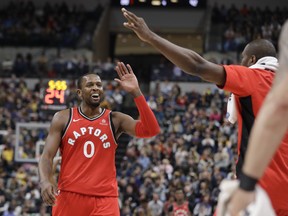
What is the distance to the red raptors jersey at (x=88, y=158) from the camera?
7.19 meters

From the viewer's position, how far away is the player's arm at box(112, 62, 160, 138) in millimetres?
6484

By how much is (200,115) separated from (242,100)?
59.0 feet

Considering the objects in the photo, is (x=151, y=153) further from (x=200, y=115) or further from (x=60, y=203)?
(x=60, y=203)

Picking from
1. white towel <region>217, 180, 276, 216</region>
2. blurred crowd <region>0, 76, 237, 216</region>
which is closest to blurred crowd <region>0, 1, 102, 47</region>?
blurred crowd <region>0, 76, 237, 216</region>

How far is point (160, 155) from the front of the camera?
67.3 ft

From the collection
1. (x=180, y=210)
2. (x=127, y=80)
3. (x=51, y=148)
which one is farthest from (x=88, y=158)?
(x=180, y=210)

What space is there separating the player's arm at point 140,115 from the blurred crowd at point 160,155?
715cm

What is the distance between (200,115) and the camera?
899 inches

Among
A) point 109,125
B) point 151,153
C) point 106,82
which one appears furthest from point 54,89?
point 109,125

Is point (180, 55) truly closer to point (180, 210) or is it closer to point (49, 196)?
point (49, 196)

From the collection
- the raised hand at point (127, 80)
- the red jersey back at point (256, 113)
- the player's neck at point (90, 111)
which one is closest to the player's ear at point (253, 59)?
the red jersey back at point (256, 113)

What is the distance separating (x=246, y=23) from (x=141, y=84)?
20.4ft

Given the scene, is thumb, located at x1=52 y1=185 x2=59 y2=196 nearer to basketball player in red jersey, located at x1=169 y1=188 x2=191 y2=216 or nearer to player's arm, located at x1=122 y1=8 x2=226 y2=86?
player's arm, located at x1=122 y1=8 x2=226 y2=86

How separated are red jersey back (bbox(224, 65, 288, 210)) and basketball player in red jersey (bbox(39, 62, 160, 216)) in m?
2.09
